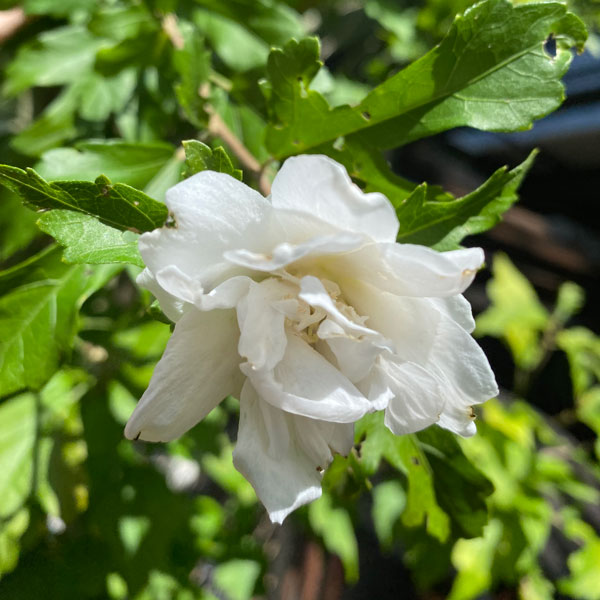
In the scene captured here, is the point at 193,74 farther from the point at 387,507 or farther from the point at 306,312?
the point at 387,507

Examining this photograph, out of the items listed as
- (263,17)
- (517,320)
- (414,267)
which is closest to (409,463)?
(414,267)

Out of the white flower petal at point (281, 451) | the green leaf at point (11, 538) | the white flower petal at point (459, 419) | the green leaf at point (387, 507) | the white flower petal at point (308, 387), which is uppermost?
the white flower petal at point (308, 387)

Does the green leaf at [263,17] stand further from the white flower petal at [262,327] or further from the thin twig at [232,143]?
the white flower petal at [262,327]

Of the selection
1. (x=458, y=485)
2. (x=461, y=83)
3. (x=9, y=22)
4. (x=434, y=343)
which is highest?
(x=461, y=83)

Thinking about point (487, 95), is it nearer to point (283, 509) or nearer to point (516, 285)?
point (283, 509)

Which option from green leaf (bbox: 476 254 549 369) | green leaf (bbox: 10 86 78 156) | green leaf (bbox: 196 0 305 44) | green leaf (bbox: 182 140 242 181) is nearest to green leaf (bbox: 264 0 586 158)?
green leaf (bbox: 182 140 242 181)

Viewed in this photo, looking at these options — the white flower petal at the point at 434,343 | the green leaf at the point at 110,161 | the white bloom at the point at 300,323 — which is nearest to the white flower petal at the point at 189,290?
the white bloom at the point at 300,323

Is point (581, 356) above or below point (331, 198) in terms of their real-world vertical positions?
below
